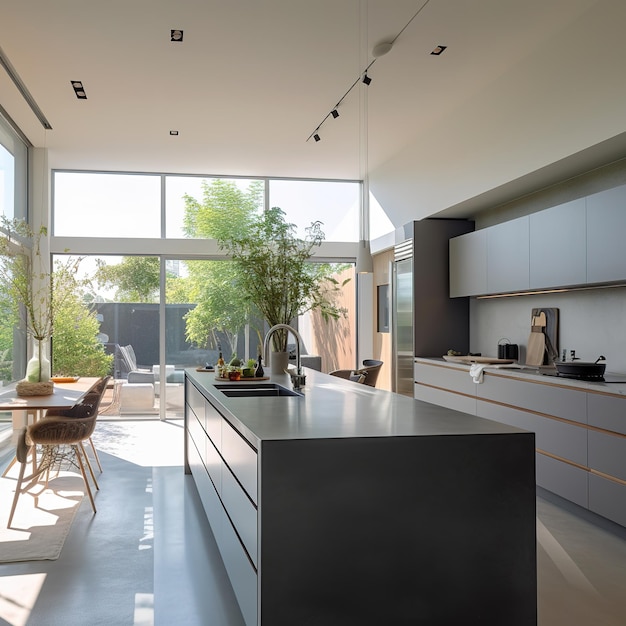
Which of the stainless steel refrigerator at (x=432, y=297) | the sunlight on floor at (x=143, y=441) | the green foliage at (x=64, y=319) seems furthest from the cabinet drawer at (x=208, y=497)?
the green foliage at (x=64, y=319)

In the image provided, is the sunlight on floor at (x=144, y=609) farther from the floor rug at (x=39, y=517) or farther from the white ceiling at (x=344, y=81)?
the white ceiling at (x=344, y=81)

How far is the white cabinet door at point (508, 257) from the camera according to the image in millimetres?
5382

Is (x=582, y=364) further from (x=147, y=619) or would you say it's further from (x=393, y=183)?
(x=393, y=183)

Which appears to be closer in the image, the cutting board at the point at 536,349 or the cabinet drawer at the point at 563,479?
the cabinet drawer at the point at 563,479

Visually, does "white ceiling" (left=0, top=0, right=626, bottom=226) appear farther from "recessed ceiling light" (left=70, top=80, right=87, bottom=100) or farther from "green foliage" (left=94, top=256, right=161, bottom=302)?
"green foliage" (left=94, top=256, right=161, bottom=302)

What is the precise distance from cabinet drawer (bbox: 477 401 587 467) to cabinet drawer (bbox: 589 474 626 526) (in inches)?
6.5

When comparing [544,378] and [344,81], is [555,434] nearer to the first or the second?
[544,378]

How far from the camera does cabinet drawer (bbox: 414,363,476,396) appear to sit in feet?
19.0

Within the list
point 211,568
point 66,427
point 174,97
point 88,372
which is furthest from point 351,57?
point 88,372

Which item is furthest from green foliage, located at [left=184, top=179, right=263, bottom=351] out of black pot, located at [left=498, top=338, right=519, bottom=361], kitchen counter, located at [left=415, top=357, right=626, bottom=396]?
black pot, located at [left=498, top=338, right=519, bottom=361]

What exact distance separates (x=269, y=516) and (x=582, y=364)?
2968mm

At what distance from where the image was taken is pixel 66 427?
4.46 metres

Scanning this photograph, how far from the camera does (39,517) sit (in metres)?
4.24

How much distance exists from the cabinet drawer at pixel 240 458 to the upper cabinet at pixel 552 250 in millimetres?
2741
